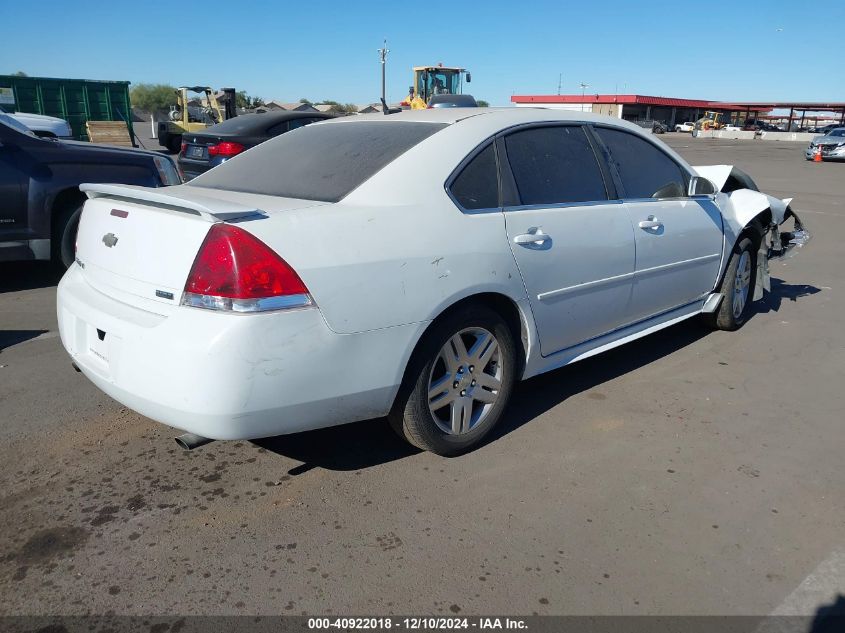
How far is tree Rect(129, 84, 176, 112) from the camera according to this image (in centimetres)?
7038

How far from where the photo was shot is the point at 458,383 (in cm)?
323

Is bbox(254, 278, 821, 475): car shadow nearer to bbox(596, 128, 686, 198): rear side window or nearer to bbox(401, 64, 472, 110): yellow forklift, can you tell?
bbox(596, 128, 686, 198): rear side window

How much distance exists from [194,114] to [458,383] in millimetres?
28113

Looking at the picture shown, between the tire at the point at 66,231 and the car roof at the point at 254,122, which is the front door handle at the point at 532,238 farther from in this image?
the car roof at the point at 254,122

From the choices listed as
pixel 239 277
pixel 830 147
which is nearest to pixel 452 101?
pixel 239 277

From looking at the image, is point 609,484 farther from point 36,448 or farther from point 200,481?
point 36,448

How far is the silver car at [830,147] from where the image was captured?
30953 mm

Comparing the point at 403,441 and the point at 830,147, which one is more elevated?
the point at 830,147

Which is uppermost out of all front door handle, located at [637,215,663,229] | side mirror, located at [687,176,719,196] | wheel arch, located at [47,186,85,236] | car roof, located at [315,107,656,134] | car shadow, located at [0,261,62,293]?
car roof, located at [315,107,656,134]

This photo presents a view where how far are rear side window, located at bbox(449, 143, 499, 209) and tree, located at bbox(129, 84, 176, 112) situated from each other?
241ft

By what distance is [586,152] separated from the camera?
156 inches

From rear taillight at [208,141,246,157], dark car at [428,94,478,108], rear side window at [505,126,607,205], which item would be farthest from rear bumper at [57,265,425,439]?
rear taillight at [208,141,246,157]

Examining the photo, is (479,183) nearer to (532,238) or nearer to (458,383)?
(532,238)

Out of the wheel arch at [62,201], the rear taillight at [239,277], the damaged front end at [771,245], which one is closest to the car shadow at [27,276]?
the wheel arch at [62,201]
